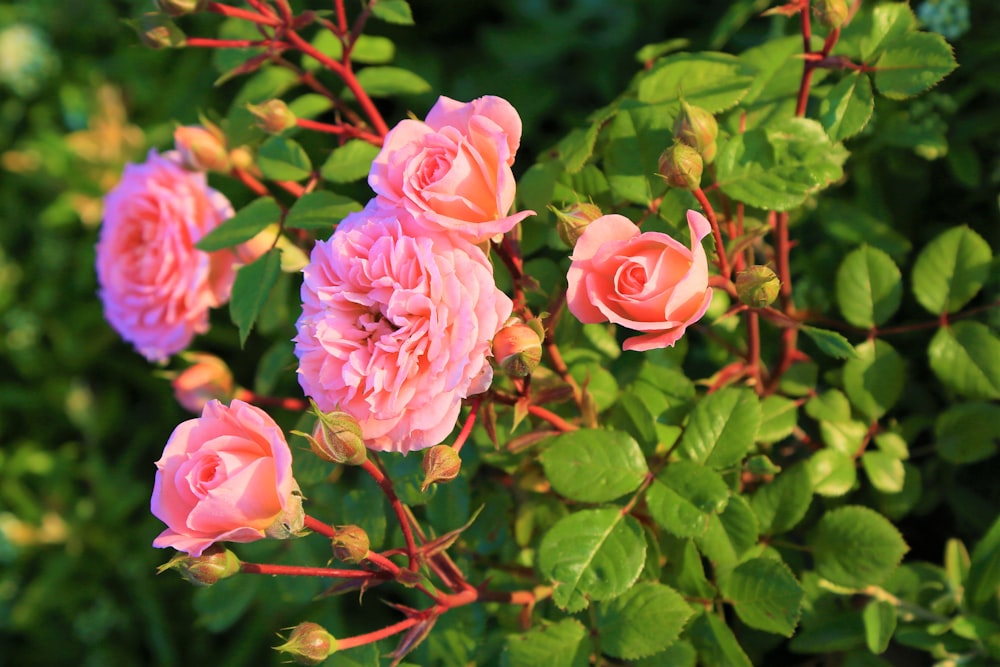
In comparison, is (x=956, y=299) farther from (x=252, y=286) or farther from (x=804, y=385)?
(x=252, y=286)

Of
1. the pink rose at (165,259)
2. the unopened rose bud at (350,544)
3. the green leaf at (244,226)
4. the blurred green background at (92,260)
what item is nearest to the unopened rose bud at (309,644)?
the unopened rose bud at (350,544)

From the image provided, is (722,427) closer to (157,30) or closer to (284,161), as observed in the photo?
(284,161)

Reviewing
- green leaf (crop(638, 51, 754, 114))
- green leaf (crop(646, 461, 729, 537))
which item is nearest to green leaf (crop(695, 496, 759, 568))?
green leaf (crop(646, 461, 729, 537))

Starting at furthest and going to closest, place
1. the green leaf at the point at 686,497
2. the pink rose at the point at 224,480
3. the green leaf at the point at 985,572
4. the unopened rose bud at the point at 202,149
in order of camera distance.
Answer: the unopened rose bud at the point at 202,149 < the green leaf at the point at 985,572 < the green leaf at the point at 686,497 < the pink rose at the point at 224,480

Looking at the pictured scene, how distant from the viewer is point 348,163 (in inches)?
30.5

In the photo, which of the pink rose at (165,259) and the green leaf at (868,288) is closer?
the green leaf at (868,288)

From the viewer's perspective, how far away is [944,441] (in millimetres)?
819

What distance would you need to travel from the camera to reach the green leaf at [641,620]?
638 mm

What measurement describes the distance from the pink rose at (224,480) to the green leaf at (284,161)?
321mm

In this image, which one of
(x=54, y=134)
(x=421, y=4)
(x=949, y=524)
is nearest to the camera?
(x=949, y=524)

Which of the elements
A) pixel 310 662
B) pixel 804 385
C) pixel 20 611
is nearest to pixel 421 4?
pixel 804 385

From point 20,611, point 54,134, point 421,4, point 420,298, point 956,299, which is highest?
point 420,298

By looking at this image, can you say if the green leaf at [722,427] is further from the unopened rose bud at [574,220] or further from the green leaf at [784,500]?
the unopened rose bud at [574,220]

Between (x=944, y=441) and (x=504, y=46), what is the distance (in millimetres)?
965
